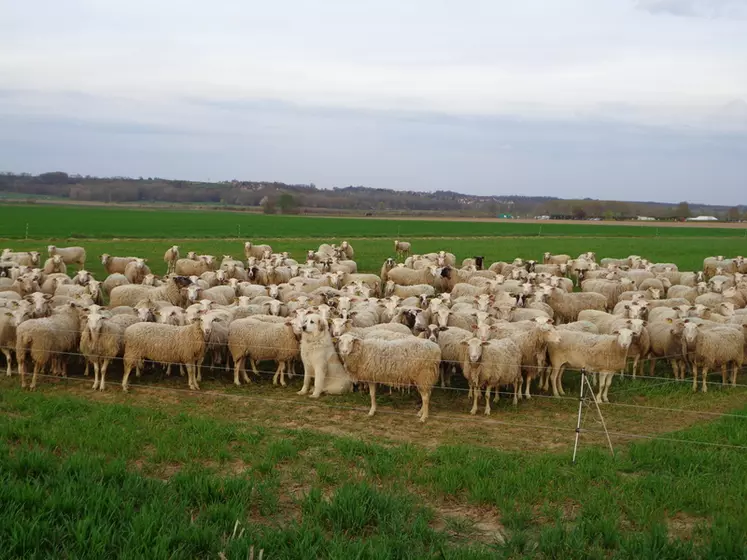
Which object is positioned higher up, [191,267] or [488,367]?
[191,267]

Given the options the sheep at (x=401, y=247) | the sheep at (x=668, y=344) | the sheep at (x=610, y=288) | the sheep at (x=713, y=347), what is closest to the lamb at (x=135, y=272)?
the sheep at (x=610, y=288)

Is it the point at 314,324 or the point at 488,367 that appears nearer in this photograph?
the point at 488,367

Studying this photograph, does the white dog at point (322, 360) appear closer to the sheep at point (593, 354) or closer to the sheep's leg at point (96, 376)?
the sheep's leg at point (96, 376)

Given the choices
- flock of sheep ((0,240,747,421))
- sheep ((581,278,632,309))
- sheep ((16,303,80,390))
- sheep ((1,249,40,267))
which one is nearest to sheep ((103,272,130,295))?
flock of sheep ((0,240,747,421))

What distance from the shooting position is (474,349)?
1056 centimetres

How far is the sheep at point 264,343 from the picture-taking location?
479 inches

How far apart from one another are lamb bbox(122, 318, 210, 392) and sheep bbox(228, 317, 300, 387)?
0.72 m

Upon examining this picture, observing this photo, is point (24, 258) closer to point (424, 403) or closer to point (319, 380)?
point (319, 380)

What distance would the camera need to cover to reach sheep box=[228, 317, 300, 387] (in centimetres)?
1216

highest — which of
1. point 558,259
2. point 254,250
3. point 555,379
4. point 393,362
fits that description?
point 558,259

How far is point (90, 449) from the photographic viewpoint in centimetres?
792

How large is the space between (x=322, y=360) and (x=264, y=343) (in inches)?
58.6

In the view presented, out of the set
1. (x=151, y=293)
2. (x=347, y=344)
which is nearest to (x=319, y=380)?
(x=347, y=344)

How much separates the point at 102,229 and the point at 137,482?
48.5 meters
